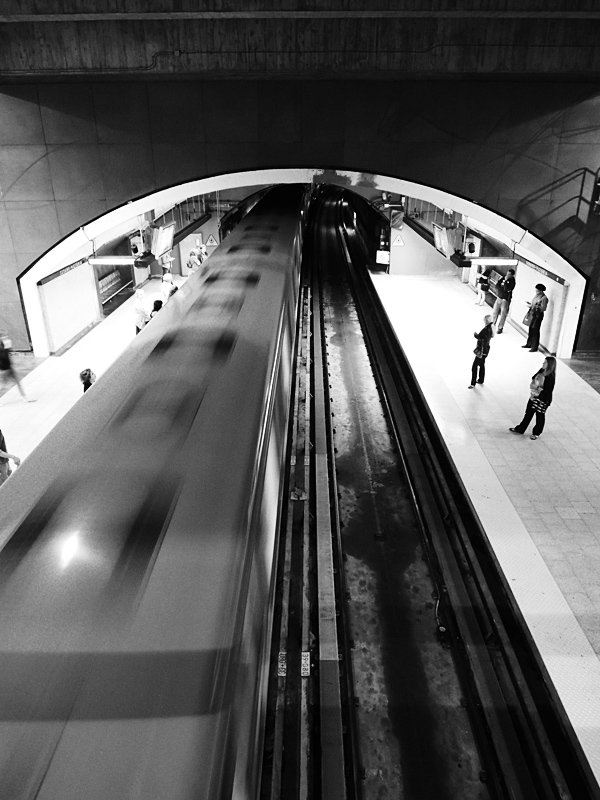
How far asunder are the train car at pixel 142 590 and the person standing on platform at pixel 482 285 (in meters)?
12.4

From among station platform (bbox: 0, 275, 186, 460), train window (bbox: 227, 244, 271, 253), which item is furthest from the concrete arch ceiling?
train window (bbox: 227, 244, 271, 253)

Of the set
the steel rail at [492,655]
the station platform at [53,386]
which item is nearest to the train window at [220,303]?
the station platform at [53,386]

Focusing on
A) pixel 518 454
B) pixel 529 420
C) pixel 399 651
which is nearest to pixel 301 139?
pixel 529 420

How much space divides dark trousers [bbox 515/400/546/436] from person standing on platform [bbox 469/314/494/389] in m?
1.55

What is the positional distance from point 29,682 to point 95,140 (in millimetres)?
10209

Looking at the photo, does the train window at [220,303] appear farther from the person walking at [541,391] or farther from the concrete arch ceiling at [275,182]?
the concrete arch ceiling at [275,182]

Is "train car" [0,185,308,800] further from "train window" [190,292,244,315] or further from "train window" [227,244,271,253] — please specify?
"train window" [227,244,271,253]

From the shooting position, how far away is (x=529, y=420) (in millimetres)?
7871

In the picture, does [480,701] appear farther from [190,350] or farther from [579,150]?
[579,150]

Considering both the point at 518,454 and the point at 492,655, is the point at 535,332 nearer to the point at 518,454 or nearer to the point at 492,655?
the point at 518,454

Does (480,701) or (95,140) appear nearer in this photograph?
(480,701)

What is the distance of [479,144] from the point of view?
9719 mm

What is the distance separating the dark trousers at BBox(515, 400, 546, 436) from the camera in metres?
7.70

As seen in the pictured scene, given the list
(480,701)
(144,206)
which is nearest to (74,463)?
(480,701)
